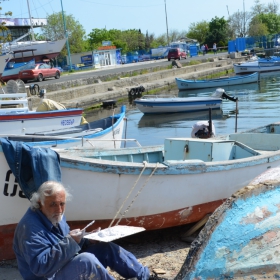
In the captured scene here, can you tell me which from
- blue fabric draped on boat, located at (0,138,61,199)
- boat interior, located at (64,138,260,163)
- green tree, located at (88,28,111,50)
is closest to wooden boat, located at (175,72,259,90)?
boat interior, located at (64,138,260,163)

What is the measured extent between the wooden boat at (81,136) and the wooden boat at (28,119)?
0.38 meters

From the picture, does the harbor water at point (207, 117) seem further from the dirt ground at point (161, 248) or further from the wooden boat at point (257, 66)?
the wooden boat at point (257, 66)

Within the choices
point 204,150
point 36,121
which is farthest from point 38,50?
point 204,150

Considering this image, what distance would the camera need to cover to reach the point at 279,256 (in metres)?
3.59

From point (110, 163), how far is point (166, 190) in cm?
85

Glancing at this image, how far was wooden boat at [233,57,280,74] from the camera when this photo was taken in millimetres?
39531

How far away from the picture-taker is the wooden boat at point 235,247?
3.55 meters

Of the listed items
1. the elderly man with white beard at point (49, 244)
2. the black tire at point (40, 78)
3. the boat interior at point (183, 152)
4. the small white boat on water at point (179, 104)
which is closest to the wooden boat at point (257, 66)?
the black tire at point (40, 78)

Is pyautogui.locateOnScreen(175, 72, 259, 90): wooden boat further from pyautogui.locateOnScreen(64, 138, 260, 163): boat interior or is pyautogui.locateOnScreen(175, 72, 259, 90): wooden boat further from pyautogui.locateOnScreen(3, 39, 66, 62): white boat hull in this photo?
pyautogui.locateOnScreen(64, 138, 260, 163): boat interior

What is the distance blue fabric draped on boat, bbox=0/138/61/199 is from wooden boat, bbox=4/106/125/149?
3070 mm

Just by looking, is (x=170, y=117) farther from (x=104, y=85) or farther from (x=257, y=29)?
(x=257, y=29)

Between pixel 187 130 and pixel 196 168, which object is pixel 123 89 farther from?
pixel 196 168

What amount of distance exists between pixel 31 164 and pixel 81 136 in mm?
5160

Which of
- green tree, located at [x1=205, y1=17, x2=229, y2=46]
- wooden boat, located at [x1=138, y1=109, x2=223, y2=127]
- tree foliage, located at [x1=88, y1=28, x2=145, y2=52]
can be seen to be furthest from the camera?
tree foliage, located at [x1=88, y1=28, x2=145, y2=52]
